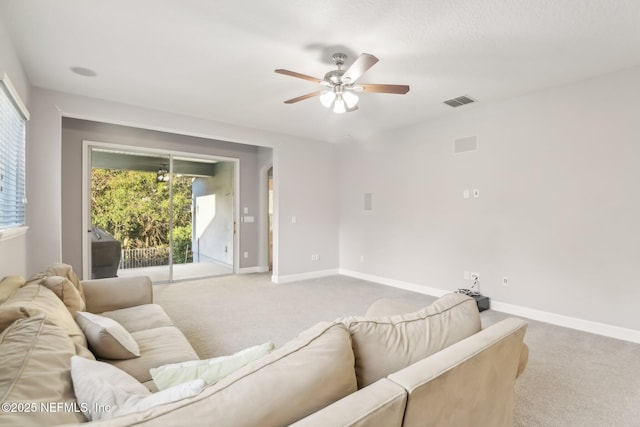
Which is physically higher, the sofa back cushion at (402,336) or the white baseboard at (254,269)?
the sofa back cushion at (402,336)

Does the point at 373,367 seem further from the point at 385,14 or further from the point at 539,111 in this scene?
the point at 539,111

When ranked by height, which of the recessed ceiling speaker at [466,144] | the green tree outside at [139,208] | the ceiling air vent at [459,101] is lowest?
the green tree outside at [139,208]

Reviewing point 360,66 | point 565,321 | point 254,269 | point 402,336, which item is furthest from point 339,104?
point 254,269

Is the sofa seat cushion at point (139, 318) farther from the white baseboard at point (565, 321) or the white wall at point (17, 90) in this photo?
the white baseboard at point (565, 321)

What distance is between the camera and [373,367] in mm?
1135

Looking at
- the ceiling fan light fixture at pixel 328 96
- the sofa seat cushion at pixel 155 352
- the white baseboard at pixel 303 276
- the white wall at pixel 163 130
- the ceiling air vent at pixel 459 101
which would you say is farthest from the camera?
the white baseboard at pixel 303 276

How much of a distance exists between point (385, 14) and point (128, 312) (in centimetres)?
299

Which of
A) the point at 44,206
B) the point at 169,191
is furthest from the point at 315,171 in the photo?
the point at 44,206

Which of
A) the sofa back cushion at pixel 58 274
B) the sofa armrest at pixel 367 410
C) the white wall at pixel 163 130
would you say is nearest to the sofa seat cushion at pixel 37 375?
the sofa armrest at pixel 367 410

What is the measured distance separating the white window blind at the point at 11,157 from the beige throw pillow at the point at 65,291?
0.83m

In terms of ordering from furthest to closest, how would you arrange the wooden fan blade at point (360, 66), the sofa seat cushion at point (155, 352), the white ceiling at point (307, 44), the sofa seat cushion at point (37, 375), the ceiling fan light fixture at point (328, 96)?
the ceiling fan light fixture at point (328, 96), the wooden fan blade at point (360, 66), the white ceiling at point (307, 44), the sofa seat cushion at point (155, 352), the sofa seat cushion at point (37, 375)

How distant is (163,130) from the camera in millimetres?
4590

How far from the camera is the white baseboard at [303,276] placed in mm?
5590

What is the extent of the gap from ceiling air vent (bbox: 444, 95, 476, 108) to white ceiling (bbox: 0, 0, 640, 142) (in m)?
0.11
